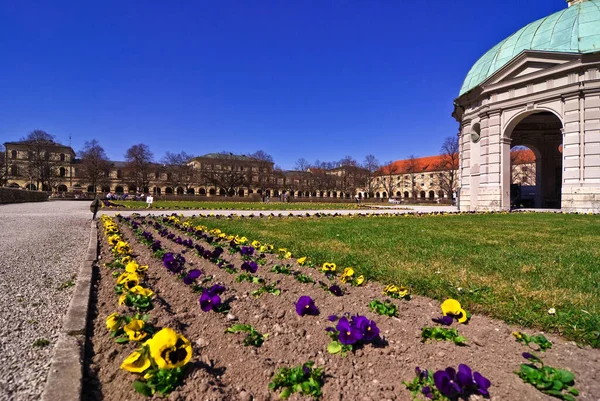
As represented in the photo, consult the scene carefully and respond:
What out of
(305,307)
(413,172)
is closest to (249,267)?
(305,307)

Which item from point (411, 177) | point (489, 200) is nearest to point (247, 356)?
point (489, 200)

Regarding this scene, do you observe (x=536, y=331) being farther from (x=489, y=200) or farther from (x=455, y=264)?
(x=489, y=200)

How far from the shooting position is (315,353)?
257 cm

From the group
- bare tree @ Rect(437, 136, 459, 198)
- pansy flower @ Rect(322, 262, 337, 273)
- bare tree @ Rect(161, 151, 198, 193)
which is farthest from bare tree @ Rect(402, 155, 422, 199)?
pansy flower @ Rect(322, 262, 337, 273)

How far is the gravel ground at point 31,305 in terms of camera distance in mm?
2373

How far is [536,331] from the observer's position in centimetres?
298

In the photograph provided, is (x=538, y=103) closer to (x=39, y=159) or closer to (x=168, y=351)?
(x=168, y=351)

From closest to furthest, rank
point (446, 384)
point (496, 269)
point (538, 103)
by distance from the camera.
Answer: point (446, 384)
point (496, 269)
point (538, 103)

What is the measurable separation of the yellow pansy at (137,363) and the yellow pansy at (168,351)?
69 mm

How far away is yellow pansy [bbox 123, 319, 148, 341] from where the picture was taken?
256 centimetres

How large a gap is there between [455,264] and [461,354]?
10.8ft

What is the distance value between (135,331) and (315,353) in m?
A: 1.47

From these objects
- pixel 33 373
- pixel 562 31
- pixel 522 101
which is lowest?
pixel 33 373

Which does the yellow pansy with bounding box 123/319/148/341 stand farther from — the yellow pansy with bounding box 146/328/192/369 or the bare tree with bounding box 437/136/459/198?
the bare tree with bounding box 437/136/459/198
